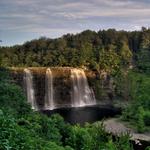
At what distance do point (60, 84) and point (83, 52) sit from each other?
24.1 ft

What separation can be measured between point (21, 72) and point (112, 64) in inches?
618

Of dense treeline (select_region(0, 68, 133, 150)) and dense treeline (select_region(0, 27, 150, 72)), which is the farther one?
dense treeline (select_region(0, 27, 150, 72))

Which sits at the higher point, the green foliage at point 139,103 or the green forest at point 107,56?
the green forest at point 107,56

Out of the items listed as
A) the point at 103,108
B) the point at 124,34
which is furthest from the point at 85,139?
the point at 124,34

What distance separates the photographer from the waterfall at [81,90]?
74.7 m

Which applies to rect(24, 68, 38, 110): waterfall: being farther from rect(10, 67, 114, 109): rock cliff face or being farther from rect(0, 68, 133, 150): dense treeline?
rect(0, 68, 133, 150): dense treeline

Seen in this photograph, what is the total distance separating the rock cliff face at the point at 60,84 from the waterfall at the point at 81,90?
0.51 ft

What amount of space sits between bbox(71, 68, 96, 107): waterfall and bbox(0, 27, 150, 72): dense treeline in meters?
2.57

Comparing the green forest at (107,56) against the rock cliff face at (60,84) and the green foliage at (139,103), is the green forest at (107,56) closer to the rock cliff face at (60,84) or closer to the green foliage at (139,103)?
the green foliage at (139,103)

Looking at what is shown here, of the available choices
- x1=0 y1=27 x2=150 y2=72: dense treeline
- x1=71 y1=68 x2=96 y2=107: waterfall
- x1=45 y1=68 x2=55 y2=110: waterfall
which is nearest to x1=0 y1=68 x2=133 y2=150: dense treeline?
x1=45 y1=68 x2=55 y2=110: waterfall

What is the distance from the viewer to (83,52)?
79.5 metres

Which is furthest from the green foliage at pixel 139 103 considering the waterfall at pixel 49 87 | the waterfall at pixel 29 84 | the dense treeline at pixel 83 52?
the waterfall at pixel 29 84

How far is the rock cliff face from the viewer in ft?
233

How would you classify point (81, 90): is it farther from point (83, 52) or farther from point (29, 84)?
point (29, 84)
